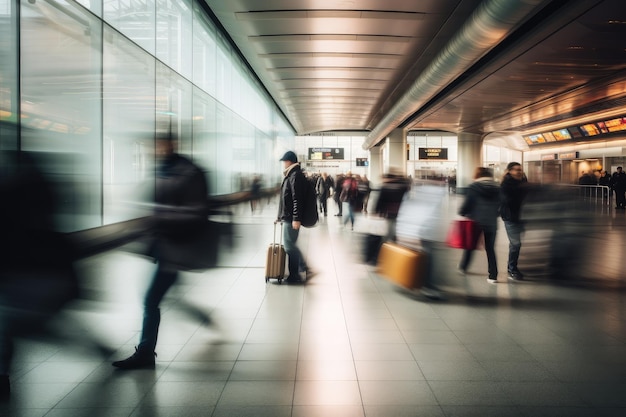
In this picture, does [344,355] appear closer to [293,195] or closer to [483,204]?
[293,195]

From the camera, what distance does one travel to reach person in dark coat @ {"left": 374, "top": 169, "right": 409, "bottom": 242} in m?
6.55

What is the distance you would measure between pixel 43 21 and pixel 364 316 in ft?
23.1

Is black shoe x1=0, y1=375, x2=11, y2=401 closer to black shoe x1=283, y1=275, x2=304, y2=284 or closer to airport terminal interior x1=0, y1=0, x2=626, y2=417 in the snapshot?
airport terminal interior x1=0, y1=0, x2=626, y2=417

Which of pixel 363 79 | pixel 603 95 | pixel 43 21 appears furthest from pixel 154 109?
pixel 603 95

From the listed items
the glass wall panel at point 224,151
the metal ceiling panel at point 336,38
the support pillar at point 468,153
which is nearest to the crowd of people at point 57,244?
the metal ceiling panel at point 336,38

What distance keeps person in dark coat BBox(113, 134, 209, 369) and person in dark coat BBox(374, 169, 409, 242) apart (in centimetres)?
338

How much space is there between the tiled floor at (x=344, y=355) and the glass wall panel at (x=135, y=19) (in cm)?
577

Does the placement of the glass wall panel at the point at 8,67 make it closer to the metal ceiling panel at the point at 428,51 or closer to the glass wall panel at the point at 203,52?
the metal ceiling panel at the point at 428,51

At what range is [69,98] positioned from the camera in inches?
351

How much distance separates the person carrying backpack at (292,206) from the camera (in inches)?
246

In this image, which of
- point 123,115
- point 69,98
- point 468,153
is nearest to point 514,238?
point 69,98

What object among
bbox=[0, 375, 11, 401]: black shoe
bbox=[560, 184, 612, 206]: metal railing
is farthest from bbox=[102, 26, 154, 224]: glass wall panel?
bbox=[560, 184, 612, 206]: metal railing

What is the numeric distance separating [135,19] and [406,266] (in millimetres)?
8236

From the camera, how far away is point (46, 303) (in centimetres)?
312
